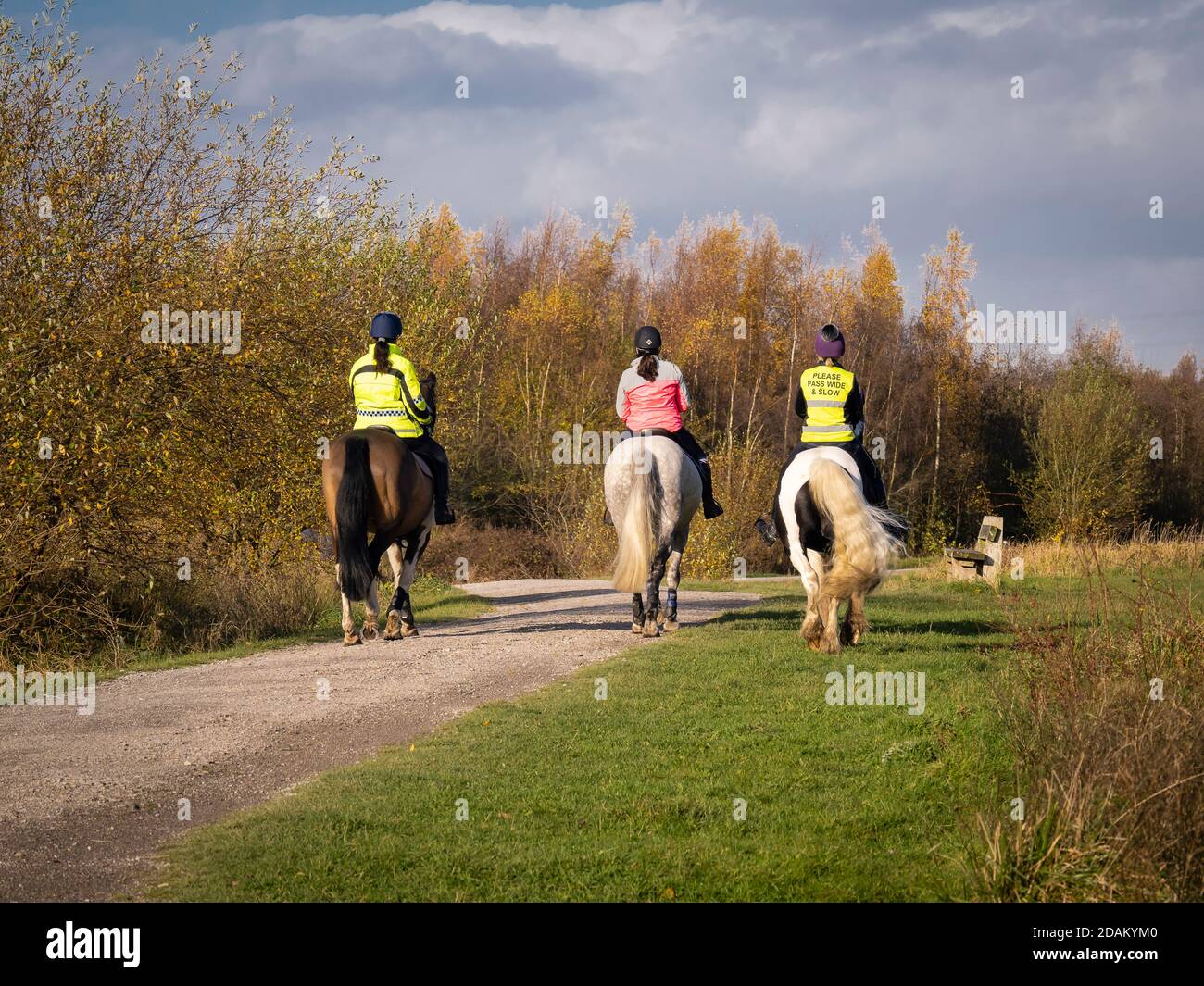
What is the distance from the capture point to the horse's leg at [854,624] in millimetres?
12070

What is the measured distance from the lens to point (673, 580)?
14.6 m

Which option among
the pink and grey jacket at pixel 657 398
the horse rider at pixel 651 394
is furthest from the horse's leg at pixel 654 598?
the pink and grey jacket at pixel 657 398

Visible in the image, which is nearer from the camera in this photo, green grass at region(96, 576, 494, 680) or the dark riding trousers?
green grass at region(96, 576, 494, 680)

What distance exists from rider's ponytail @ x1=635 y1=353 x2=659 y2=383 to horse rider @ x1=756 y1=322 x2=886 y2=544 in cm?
167

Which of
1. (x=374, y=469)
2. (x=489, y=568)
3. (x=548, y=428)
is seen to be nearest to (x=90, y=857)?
(x=374, y=469)

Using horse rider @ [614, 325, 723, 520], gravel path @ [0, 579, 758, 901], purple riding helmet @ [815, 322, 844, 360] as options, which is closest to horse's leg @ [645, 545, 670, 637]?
gravel path @ [0, 579, 758, 901]

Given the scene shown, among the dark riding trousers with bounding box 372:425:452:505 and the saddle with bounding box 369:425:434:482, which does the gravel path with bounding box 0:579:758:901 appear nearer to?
the dark riding trousers with bounding box 372:425:452:505

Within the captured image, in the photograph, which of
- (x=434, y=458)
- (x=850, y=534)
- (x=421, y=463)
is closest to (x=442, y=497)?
(x=434, y=458)

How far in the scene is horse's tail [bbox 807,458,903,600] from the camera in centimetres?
1122

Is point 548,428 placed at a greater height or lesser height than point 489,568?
greater

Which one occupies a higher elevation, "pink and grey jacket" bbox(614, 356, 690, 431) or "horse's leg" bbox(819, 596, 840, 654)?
"pink and grey jacket" bbox(614, 356, 690, 431)

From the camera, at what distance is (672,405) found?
13.6m

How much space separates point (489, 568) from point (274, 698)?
1006 inches
